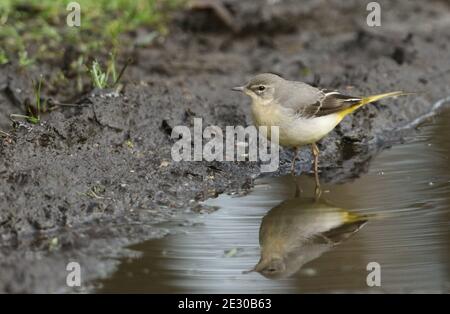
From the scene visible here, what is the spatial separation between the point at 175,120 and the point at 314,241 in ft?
9.36

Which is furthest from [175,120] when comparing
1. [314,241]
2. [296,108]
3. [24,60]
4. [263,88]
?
[314,241]

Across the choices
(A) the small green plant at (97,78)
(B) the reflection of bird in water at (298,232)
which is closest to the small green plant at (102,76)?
(A) the small green plant at (97,78)

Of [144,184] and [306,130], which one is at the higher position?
[306,130]

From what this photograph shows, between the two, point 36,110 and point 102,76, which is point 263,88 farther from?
point 36,110

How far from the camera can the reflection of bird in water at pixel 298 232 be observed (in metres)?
6.55

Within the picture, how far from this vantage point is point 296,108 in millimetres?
8633

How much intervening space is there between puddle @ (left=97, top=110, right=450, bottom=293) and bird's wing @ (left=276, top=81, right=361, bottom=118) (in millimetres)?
698

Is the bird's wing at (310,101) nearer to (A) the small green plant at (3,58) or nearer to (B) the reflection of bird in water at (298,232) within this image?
(B) the reflection of bird in water at (298,232)

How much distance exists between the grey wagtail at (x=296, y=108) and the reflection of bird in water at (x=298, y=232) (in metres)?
0.78

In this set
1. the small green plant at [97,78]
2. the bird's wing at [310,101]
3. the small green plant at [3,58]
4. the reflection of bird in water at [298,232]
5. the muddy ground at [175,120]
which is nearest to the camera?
the reflection of bird in water at [298,232]
